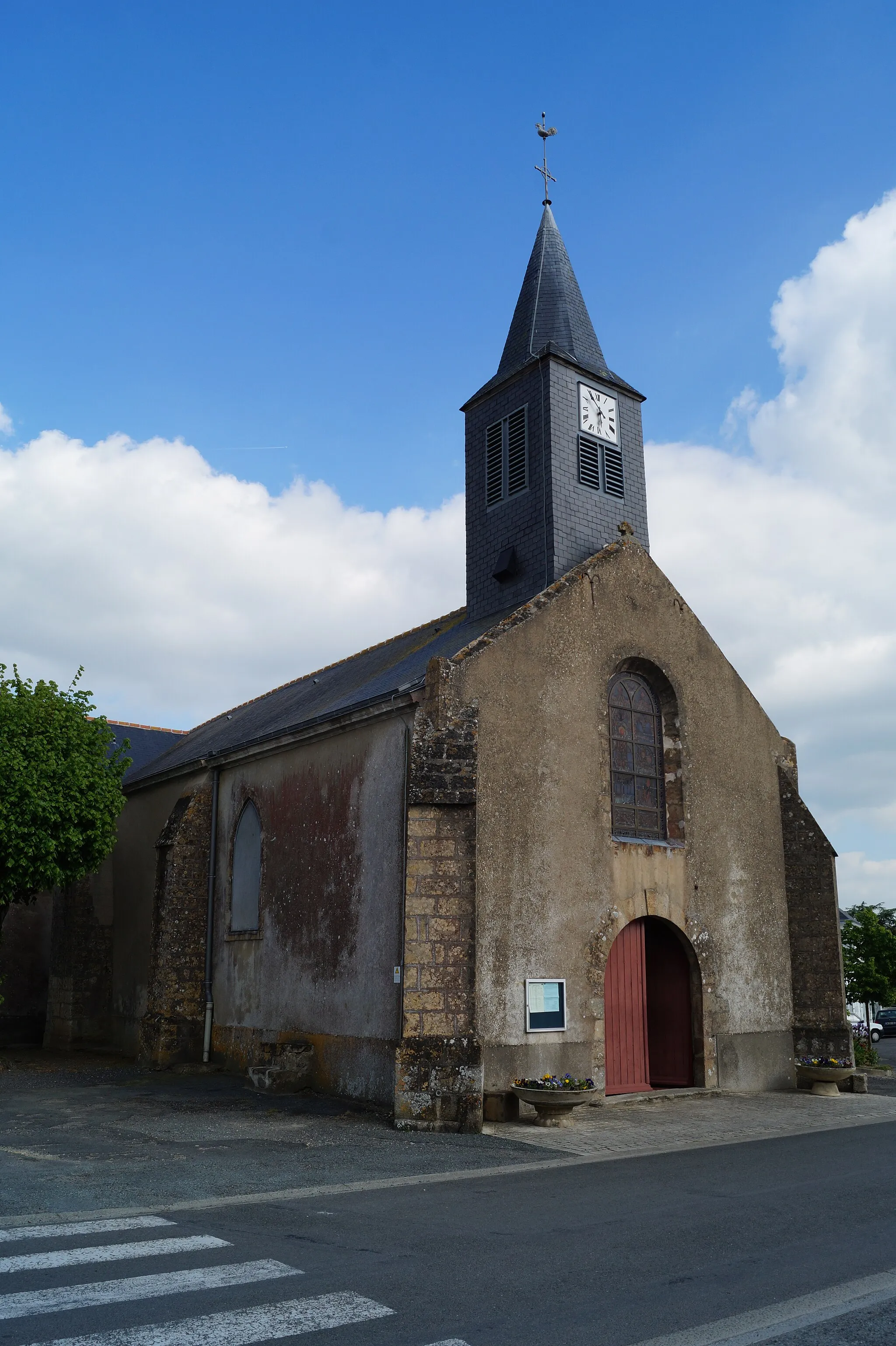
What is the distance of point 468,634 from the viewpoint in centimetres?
1628

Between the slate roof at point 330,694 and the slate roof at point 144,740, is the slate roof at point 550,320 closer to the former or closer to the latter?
the slate roof at point 330,694

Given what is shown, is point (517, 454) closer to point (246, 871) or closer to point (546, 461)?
point (546, 461)

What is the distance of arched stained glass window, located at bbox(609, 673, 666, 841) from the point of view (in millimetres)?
14562

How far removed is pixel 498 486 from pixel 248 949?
28.4ft

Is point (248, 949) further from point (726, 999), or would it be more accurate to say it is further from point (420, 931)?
point (726, 999)

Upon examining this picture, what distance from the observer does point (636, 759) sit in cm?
1492

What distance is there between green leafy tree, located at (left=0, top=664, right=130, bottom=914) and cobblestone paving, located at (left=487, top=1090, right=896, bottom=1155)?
897 centimetres

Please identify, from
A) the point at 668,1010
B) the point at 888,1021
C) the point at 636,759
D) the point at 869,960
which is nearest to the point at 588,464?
the point at 636,759

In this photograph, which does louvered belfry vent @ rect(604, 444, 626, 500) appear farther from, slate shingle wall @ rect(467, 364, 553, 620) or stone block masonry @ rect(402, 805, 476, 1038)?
stone block masonry @ rect(402, 805, 476, 1038)

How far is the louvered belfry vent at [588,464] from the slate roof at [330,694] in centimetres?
263

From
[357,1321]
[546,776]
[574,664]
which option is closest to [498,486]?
[574,664]

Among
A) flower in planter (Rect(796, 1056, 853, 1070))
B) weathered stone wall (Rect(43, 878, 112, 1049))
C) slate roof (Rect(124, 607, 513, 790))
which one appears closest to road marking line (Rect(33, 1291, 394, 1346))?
slate roof (Rect(124, 607, 513, 790))

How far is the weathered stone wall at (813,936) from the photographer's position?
50.8 feet

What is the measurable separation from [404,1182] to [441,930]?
3489mm
